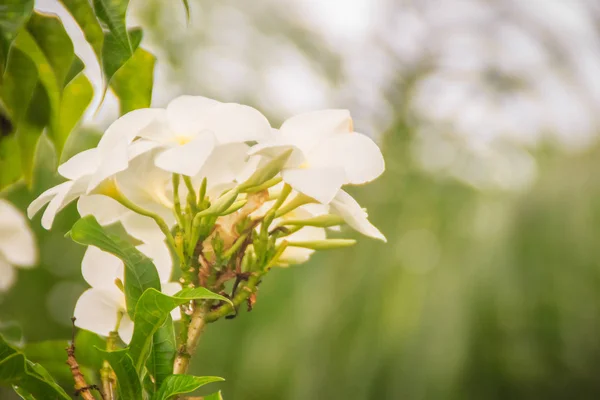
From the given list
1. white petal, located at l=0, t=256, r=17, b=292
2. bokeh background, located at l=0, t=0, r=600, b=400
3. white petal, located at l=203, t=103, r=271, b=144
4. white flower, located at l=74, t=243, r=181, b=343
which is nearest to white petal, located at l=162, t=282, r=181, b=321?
white flower, located at l=74, t=243, r=181, b=343

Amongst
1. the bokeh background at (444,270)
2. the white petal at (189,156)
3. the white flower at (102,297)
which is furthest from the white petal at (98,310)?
the bokeh background at (444,270)

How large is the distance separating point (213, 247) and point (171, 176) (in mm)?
46

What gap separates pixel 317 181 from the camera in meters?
0.26

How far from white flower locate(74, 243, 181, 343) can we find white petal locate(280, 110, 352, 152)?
0.37 feet

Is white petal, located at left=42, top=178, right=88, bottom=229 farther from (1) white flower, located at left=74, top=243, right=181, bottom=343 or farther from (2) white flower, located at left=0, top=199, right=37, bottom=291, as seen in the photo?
(2) white flower, located at left=0, top=199, right=37, bottom=291

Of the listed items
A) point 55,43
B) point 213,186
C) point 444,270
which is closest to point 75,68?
point 55,43

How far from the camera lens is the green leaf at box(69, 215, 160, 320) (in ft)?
→ 0.88

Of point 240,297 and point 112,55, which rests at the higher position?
point 112,55

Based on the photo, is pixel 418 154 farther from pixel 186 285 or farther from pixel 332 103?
pixel 186 285

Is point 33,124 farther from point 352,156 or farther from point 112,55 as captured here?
point 352,156

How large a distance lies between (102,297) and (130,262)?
0.06 m

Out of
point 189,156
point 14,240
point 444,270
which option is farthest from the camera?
point 444,270

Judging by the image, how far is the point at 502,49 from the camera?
1.92 meters

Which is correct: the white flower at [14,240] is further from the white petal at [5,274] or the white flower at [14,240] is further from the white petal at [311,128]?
the white petal at [311,128]
